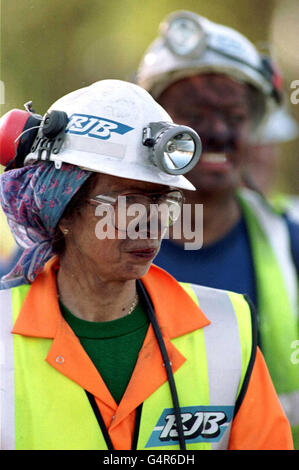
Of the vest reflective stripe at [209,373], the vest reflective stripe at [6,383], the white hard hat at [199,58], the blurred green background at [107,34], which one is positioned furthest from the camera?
the white hard hat at [199,58]

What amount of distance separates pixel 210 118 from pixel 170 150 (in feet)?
6.78

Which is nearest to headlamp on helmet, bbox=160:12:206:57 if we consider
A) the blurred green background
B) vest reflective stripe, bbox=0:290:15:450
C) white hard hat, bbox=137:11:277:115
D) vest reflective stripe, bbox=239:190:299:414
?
white hard hat, bbox=137:11:277:115

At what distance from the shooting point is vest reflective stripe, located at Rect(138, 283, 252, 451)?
2.88m

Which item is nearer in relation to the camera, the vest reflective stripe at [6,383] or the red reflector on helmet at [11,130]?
the vest reflective stripe at [6,383]

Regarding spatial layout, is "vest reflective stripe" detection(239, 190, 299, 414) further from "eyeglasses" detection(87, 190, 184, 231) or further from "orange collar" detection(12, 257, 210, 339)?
"eyeglasses" detection(87, 190, 184, 231)

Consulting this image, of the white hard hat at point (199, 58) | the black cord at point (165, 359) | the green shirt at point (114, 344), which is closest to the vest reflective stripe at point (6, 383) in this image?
the green shirt at point (114, 344)

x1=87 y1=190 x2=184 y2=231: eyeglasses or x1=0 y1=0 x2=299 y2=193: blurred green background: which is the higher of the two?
x1=0 y1=0 x2=299 y2=193: blurred green background

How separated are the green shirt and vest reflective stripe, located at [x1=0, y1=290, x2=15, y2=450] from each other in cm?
22

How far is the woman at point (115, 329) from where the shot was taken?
2830mm

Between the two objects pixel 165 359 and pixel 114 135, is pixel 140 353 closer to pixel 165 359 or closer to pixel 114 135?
pixel 165 359

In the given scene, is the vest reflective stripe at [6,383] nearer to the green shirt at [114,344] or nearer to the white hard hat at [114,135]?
the green shirt at [114,344]

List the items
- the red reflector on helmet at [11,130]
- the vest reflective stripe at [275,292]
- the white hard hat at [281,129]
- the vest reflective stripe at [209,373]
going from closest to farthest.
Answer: the vest reflective stripe at [209,373], the red reflector on helmet at [11,130], the vest reflective stripe at [275,292], the white hard hat at [281,129]

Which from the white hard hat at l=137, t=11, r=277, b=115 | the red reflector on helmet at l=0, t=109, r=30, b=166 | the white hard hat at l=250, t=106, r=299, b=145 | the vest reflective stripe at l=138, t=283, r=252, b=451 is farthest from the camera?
the white hard hat at l=250, t=106, r=299, b=145

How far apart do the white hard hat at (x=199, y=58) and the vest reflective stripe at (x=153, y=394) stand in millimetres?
2363
